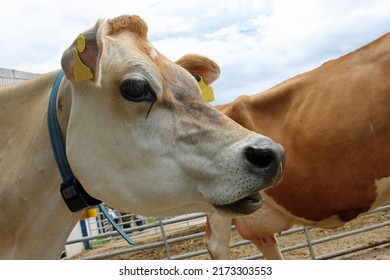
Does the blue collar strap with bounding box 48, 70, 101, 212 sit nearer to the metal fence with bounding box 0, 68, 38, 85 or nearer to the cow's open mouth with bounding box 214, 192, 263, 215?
the cow's open mouth with bounding box 214, 192, 263, 215

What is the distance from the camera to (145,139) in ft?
6.10

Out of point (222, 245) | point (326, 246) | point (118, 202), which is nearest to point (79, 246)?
point (326, 246)

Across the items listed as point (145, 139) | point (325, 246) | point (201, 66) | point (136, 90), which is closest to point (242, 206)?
point (145, 139)

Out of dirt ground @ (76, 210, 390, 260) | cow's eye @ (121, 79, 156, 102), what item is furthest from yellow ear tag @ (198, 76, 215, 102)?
dirt ground @ (76, 210, 390, 260)

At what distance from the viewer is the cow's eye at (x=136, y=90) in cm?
185

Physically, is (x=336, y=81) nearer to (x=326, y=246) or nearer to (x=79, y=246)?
(x=326, y=246)

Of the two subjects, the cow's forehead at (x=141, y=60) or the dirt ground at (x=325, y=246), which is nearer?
the cow's forehead at (x=141, y=60)

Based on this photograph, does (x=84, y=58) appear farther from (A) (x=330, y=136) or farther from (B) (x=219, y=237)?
(B) (x=219, y=237)

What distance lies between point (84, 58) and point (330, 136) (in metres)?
2.37

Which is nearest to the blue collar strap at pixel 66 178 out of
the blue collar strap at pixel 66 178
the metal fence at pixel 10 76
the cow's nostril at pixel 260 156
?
the blue collar strap at pixel 66 178

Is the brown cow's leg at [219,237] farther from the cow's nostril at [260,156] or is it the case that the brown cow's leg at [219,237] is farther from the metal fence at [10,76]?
the cow's nostril at [260,156]

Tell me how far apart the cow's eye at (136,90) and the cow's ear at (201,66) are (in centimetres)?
79

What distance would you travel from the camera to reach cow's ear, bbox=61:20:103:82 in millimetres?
1864

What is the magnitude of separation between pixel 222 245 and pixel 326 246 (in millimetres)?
2890
